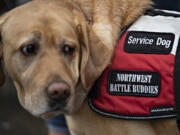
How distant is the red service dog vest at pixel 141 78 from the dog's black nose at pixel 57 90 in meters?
0.33

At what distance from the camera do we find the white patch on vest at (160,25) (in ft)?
8.34

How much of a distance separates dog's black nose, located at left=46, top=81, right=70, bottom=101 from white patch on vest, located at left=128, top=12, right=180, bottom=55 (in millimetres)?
695

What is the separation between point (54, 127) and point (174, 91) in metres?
1.68

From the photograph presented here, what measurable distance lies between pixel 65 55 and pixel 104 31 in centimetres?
38

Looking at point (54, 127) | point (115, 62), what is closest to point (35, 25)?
point (115, 62)

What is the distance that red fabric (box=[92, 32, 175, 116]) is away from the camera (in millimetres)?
2457

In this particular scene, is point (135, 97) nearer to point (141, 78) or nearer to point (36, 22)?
point (141, 78)

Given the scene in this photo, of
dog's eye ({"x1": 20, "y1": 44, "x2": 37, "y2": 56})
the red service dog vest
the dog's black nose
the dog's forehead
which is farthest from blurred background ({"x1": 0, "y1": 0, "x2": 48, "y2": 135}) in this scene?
the dog's black nose

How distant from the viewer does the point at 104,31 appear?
2.66m

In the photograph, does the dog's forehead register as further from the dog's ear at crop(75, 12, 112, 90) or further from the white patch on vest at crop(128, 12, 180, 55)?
the white patch on vest at crop(128, 12, 180, 55)

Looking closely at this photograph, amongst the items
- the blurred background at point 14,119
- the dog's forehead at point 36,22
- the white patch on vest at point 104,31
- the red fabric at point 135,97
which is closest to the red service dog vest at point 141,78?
the red fabric at point 135,97

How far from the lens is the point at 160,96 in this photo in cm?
247

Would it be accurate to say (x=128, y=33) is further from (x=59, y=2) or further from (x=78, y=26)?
(x=59, y=2)

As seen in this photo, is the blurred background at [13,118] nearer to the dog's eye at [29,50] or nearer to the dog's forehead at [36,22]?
the dog's forehead at [36,22]
